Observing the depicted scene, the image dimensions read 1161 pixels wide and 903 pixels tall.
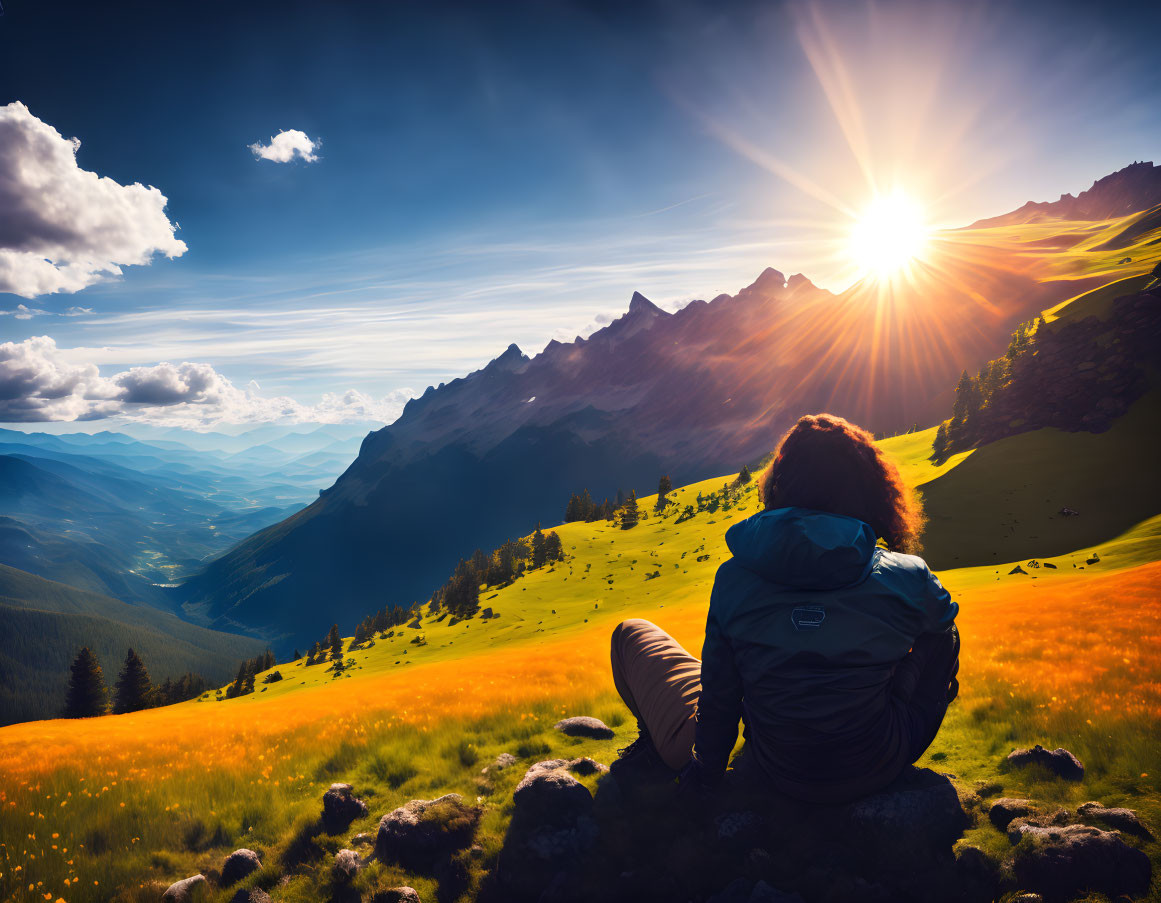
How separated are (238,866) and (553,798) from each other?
13.1 ft

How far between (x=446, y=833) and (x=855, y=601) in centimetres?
573

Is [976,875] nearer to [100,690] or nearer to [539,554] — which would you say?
[100,690]

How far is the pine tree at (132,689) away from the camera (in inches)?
2739

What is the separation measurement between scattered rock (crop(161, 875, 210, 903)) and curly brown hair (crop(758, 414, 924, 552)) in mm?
8098

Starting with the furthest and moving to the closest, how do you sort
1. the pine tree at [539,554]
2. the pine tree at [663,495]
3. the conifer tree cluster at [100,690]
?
the pine tree at [663,495] → the pine tree at [539,554] → the conifer tree cluster at [100,690]

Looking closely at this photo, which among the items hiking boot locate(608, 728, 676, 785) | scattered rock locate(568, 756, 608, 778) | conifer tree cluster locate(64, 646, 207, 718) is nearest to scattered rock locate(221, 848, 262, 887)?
scattered rock locate(568, 756, 608, 778)

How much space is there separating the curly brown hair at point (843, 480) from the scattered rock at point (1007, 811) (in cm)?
277

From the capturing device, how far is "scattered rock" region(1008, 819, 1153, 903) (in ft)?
13.5

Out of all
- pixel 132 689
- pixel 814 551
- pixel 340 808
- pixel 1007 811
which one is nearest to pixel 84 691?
pixel 132 689

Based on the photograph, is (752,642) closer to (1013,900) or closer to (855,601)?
(855,601)

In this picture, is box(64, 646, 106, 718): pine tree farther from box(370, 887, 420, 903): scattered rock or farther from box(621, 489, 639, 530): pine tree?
box(621, 489, 639, 530): pine tree

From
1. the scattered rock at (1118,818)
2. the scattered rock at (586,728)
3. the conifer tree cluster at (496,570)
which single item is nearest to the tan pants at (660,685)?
the scattered rock at (586,728)

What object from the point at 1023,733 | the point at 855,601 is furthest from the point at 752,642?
the point at 1023,733

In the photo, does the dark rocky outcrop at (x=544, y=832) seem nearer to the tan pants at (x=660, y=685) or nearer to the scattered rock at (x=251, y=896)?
the tan pants at (x=660, y=685)
